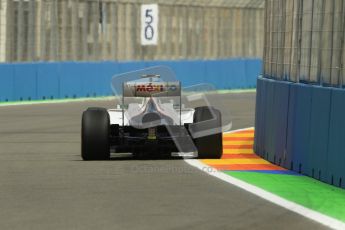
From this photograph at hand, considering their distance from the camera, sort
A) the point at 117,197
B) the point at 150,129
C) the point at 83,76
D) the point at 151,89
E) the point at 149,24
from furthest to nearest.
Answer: the point at 149,24, the point at 83,76, the point at 151,89, the point at 150,129, the point at 117,197

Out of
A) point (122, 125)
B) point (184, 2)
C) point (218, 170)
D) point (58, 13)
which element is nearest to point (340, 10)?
point (218, 170)

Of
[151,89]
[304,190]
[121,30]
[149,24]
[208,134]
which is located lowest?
[304,190]

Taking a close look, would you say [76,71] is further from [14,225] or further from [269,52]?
[14,225]

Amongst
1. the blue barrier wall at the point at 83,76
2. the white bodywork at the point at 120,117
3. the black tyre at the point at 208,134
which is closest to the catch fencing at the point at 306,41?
the black tyre at the point at 208,134

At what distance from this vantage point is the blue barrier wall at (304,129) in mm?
11711

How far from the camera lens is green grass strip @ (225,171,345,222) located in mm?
10070

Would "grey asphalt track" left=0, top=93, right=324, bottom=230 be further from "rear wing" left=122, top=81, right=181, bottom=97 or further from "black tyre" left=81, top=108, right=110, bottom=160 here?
"rear wing" left=122, top=81, right=181, bottom=97

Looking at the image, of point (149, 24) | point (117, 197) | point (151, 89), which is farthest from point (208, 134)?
point (149, 24)

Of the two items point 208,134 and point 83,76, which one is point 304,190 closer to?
point 208,134

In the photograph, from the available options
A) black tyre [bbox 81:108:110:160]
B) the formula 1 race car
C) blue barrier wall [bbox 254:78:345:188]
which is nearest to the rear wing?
the formula 1 race car

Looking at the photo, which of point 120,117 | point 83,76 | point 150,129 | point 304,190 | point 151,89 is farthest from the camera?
point 83,76

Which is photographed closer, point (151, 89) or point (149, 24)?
point (151, 89)

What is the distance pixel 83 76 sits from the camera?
32625mm

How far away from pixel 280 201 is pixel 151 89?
4.39 metres
